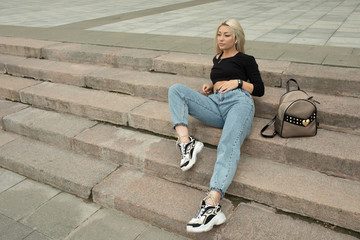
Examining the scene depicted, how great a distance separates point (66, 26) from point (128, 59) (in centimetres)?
320

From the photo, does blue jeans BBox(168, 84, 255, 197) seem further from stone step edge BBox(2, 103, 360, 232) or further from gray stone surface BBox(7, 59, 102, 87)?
gray stone surface BBox(7, 59, 102, 87)

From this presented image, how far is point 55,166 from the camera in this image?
3406 mm

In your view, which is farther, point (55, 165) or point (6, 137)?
point (6, 137)

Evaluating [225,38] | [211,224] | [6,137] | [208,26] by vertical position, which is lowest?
[6,137]

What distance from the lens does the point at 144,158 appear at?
3.21 meters

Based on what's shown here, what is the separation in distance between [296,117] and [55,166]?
2.38 metres

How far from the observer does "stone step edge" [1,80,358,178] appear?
9.59 ft

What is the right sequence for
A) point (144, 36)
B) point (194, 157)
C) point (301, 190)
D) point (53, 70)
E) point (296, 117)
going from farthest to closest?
point (144, 36)
point (53, 70)
point (194, 157)
point (296, 117)
point (301, 190)

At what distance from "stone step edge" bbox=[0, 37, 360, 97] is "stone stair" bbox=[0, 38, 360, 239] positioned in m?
0.01

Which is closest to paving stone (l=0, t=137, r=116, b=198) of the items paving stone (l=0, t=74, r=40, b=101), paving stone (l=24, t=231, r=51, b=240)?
paving stone (l=24, t=231, r=51, b=240)

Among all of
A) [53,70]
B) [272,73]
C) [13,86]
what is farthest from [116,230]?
[13,86]

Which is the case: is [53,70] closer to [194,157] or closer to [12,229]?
[12,229]

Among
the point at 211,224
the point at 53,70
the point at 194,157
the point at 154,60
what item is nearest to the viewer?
the point at 211,224

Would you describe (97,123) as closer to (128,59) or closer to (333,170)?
(128,59)
